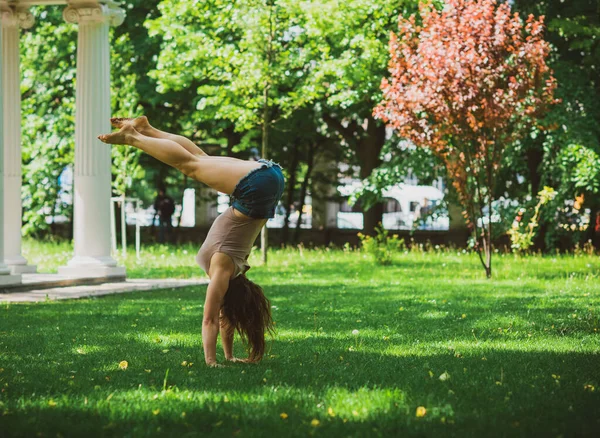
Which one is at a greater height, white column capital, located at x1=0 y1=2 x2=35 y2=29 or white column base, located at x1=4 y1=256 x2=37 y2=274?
white column capital, located at x1=0 y1=2 x2=35 y2=29

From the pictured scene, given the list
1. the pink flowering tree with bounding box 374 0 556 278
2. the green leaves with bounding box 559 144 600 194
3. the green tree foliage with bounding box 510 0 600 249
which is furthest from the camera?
the green tree foliage with bounding box 510 0 600 249

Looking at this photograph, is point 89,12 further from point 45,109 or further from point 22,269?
point 45,109

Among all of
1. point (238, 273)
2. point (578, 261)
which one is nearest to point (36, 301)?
point (238, 273)

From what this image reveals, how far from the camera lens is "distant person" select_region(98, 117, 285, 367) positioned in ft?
20.1

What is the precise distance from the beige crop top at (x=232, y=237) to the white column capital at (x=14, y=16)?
34.2 feet

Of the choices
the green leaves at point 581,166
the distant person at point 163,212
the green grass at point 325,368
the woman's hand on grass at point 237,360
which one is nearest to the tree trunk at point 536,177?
the green leaves at point 581,166

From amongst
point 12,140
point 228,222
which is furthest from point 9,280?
point 228,222

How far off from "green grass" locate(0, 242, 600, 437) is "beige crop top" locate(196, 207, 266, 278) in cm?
78

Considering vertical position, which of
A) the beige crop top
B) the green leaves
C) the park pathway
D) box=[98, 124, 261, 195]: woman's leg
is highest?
the green leaves

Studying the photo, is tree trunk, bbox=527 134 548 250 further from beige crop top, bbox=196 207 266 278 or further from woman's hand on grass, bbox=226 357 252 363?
beige crop top, bbox=196 207 266 278

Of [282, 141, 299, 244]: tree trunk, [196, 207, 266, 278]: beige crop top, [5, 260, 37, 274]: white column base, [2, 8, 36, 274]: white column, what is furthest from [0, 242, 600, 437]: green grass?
[282, 141, 299, 244]: tree trunk

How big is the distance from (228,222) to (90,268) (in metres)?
8.46

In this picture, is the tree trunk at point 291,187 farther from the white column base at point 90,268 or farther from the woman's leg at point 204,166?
the woman's leg at point 204,166

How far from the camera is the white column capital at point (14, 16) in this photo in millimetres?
15320
